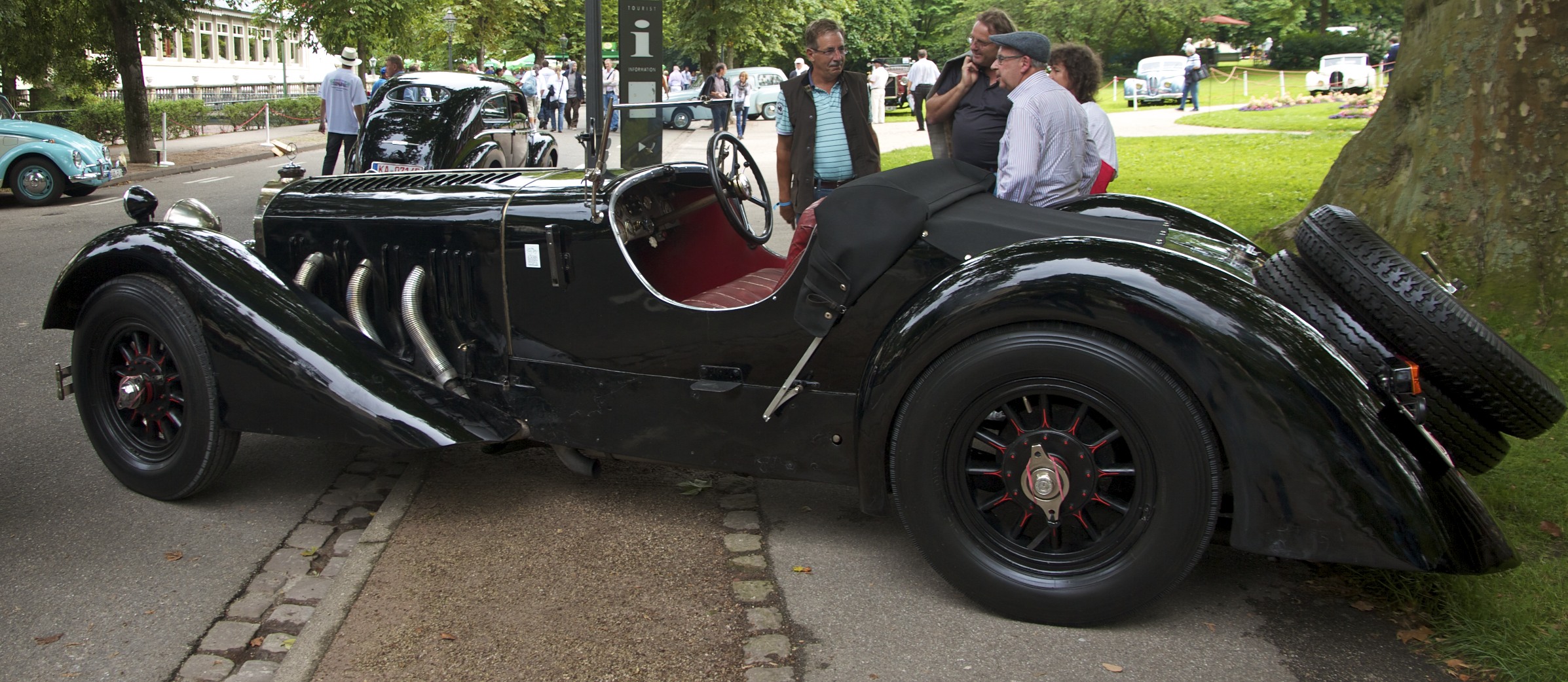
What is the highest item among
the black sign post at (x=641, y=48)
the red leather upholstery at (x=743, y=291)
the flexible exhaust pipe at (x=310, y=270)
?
the black sign post at (x=641, y=48)

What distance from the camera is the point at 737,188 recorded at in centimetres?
482

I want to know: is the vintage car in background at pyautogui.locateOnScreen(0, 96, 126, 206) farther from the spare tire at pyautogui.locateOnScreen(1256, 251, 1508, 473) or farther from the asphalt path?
the spare tire at pyautogui.locateOnScreen(1256, 251, 1508, 473)

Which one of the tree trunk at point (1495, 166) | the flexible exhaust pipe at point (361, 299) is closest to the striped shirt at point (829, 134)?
the flexible exhaust pipe at point (361, 299)

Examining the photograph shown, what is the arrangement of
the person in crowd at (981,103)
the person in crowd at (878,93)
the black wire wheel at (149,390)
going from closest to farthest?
the black wire wheel at (149,390)
the person in crowd at (981,103)
the person in crowd at (878,93)

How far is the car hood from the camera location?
1362 cm

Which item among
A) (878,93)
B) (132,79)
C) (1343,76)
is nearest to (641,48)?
(132,79)

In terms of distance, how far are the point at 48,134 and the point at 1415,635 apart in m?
16.0

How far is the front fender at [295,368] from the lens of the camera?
12.3ft

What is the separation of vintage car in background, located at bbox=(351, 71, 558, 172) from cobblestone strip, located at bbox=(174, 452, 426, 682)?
732cm

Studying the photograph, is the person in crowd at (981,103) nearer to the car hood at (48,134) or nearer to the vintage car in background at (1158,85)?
the car hood at (48,134)

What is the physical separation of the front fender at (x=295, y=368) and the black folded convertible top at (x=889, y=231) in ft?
4.25

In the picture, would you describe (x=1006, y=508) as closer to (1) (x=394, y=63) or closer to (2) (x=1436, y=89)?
(2) (x=1436, y=89)

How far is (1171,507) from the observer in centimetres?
281

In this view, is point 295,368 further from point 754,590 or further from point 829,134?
point 829,134
